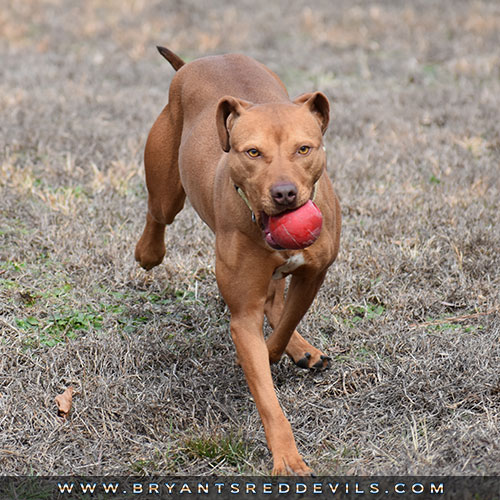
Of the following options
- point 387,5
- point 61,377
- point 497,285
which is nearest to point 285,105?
point 61,377

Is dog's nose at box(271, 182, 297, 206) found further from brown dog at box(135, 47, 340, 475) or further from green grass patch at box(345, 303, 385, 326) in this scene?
green grass patch at box(345, 303, 385, 326)

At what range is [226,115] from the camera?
352 centimetres

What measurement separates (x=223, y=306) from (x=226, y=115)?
1.69 metres

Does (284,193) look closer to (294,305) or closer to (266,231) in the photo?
(266,231)

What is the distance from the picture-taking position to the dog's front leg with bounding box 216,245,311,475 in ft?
11.2

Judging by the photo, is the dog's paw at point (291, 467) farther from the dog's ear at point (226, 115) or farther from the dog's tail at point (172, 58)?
the dog's tail at point (172, 58)

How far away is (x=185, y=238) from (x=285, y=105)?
244 centimetres

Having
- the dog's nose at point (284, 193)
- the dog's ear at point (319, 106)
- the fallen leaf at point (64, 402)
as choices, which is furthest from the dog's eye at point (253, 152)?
the fallen leaf at point (64, 402)

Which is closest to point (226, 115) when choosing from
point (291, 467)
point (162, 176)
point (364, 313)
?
point (162, 176)

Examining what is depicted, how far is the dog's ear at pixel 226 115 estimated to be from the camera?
3434 millimetres

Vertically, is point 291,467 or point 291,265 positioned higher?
point 291,265

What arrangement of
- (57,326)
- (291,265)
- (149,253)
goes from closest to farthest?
(291,265) → (57,326) → (149,253)

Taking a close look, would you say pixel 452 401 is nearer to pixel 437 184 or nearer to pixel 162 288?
pixel 162 288

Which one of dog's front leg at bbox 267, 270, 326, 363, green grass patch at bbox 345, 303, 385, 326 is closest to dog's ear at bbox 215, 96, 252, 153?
dog's front leg at bbox 267, 270, 326, 363
